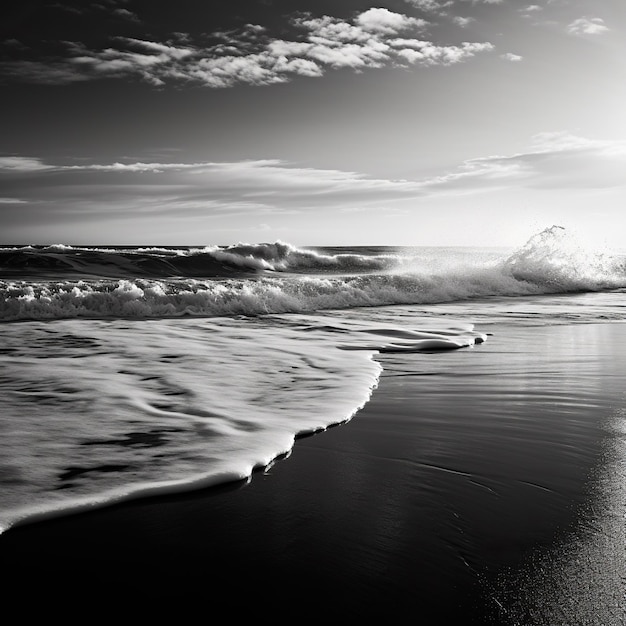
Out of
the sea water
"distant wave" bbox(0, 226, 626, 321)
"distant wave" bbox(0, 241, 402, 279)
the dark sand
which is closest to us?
the dark sand

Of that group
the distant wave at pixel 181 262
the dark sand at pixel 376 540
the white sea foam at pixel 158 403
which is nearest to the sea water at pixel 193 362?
the white sea foam at pixel 158 403

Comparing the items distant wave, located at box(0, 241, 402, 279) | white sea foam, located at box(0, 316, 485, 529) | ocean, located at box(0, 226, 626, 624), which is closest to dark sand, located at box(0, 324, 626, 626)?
ocean, located at box(0, 226, 626, 624)

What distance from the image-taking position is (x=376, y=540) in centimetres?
198

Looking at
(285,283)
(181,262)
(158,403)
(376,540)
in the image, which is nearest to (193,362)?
(158,403)

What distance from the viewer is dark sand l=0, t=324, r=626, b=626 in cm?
160

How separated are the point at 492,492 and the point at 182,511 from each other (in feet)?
4.09

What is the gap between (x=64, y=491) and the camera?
7.63 feet

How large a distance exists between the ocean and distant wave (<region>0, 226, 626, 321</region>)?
0.09 meters

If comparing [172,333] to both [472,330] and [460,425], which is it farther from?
[460,425]

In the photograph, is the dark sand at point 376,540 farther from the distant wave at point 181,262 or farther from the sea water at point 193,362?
the distant wave at point 181,262

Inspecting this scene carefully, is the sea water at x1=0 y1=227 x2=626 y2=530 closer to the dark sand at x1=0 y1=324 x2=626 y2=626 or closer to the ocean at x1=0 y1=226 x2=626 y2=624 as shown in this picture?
the ocean at x1=0 y1=226 x2=626 y2=624

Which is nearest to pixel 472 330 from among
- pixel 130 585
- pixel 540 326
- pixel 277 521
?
pixel 540 326

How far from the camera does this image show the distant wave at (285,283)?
10000 millimetres

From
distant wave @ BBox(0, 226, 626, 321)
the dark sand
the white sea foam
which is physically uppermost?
distant wave @ BBox(0, 226, 626, 321)
